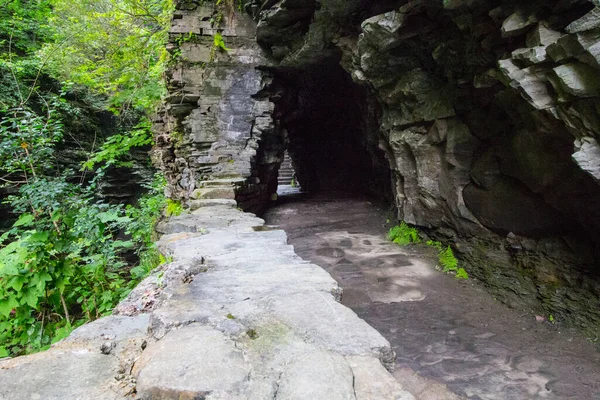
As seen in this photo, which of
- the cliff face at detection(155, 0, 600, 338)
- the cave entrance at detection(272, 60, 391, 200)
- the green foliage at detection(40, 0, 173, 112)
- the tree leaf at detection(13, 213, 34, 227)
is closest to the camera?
the tree leaf at detection(13, 213, 34, 227)

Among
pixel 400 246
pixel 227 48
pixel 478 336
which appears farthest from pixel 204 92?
pixel 478 336

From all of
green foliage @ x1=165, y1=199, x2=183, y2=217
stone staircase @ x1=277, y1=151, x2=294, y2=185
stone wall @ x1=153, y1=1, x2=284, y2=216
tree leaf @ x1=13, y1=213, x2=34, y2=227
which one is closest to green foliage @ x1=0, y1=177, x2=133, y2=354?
tree leaf @ x1=13, y1=213, x2=34, y2=227

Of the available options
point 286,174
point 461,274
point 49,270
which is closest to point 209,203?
point 49,270

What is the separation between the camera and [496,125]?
5.22m

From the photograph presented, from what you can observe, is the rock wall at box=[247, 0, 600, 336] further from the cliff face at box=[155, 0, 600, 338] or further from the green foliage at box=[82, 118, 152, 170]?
the green foliage at box=[82, 118, 152, 170]

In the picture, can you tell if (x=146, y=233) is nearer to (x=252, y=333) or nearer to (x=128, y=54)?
(x=252, y=333)

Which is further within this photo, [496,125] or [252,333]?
[496,125]

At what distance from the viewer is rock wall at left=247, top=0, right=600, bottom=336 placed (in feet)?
11.1

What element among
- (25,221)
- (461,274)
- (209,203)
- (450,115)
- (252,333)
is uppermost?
(450,115)

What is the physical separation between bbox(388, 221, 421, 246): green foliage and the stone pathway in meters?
0.26

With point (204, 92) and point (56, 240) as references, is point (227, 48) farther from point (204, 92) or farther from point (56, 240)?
point (56, 240)

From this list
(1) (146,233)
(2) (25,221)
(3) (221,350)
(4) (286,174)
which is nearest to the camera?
(3) (221,350)

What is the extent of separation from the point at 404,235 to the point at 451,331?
333 centimetres

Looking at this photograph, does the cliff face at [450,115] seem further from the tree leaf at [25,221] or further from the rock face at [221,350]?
the tree leaf at [25,221]
